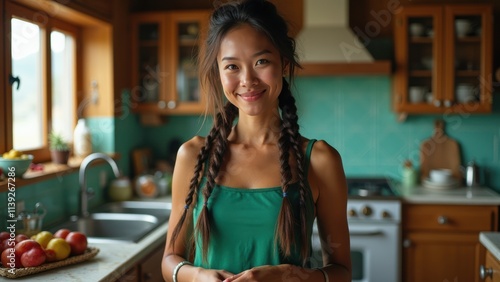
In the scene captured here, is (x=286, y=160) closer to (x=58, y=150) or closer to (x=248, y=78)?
(x=248, y=78)

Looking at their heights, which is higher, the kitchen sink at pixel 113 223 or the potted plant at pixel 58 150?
the potted plant at pixel 58 150

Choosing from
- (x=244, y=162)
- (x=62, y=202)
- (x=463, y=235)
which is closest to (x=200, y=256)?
(x=244, y=162)

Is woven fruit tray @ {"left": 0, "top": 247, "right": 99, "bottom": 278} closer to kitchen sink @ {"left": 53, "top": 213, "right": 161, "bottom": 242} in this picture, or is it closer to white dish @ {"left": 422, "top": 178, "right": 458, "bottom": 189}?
kitchen sink @ {"left": 53, "top": 213, "right": 161, "bottom": 242}

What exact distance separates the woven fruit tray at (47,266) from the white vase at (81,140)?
1.15 meters

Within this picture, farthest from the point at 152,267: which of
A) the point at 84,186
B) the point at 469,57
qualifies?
the point at 469,57

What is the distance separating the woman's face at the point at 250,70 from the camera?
4.02ft

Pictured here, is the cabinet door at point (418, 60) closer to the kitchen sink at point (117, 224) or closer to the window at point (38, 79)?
the kitchen sink at point (117, 224)

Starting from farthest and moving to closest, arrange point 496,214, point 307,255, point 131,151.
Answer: point 131,151 → point 496,214 → point 307,255

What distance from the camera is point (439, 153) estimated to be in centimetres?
355

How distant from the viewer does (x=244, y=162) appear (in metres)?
1.37

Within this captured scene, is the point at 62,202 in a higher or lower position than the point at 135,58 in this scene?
lower

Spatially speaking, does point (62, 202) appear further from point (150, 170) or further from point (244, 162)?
point (244, 162)

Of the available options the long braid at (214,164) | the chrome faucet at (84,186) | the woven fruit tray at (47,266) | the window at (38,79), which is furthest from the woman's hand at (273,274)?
the chrome faucet at (84,186)

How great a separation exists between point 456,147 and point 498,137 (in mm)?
296
